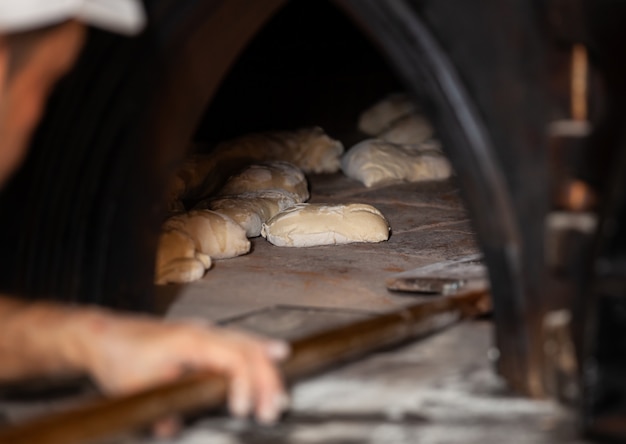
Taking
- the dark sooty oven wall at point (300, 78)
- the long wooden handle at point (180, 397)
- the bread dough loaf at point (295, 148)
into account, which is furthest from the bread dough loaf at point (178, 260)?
the dark sooty oven wall at point (300, 78)

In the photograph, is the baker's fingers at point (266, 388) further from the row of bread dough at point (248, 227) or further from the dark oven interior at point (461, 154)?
the row of bread dough at point (248, 227)

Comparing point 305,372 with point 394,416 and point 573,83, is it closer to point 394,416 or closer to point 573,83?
point 394,416

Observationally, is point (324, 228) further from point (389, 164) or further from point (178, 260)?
point (389, 164)

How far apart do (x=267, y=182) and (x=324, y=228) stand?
89 cm

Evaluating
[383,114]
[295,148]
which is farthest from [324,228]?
[383,114]

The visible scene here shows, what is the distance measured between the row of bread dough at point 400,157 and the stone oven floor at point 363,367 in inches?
49.1

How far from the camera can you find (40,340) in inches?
67.9

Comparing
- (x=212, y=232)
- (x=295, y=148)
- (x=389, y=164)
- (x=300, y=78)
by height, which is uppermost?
(x=300, y=78)

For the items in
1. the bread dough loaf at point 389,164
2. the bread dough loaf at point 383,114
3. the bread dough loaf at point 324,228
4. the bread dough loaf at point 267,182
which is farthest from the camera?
the bread dough loaf at point 383,114

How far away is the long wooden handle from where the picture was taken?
1.33m

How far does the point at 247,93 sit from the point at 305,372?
503 centimetres

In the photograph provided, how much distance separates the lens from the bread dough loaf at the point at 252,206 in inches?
165

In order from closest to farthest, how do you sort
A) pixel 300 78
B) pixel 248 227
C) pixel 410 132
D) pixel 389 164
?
1. pixel 248 227
2. pixel 389 164
3. pixel 410 132
4. pixel 300 78

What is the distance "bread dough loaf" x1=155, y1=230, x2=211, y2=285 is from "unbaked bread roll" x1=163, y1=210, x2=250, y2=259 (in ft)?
0.31
